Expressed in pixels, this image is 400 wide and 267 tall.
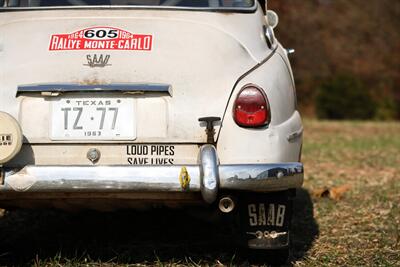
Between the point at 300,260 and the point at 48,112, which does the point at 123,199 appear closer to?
the point at 48,112

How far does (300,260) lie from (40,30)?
1.85m

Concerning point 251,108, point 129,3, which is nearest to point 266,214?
point 251,108

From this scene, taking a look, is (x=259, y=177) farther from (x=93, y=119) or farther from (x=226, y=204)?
(x=93, y=119)

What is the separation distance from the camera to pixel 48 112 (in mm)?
3883

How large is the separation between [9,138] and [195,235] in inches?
70.5

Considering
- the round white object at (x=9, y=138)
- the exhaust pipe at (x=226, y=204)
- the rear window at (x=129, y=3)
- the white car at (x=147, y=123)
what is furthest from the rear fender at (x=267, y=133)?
the round white object at (x=9, y=138)

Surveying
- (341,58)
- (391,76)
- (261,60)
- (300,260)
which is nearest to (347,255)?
(300,260)

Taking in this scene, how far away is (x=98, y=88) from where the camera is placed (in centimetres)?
387

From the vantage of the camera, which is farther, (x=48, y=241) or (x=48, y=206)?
(x=48, y=241)

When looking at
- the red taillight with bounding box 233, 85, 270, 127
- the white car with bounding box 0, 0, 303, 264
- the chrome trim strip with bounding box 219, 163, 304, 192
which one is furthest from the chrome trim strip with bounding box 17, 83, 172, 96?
the chrome trim strip with bounding box 219, 163, 304, 192

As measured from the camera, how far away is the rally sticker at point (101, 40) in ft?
13.3

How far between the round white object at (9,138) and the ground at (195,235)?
0.80 m

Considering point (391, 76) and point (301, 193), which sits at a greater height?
point (301, 193)

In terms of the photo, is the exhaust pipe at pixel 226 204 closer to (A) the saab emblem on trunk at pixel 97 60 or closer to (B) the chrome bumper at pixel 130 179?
(B) the chrome bumper at pixel 130 179
